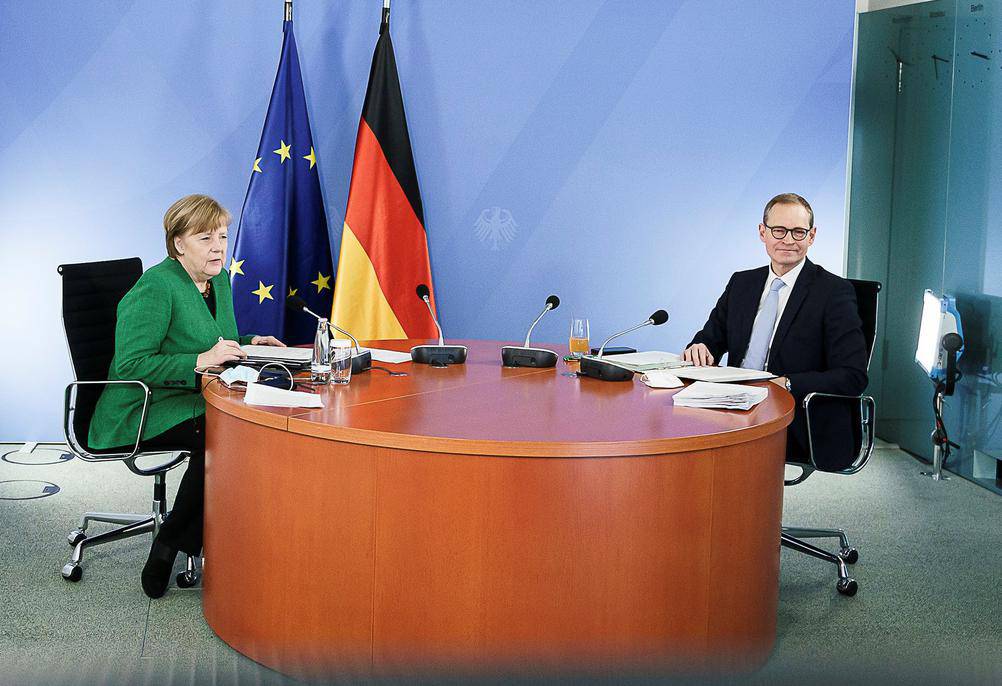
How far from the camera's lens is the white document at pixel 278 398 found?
2404mm

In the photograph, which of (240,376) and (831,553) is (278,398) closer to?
(240,376)

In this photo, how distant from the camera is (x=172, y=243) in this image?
3.20m

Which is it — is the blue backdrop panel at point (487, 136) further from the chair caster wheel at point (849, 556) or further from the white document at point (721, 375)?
the white document at point (721, 375)

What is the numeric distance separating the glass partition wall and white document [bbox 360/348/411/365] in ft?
9.37

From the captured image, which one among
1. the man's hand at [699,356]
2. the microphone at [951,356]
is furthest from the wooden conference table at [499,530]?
the microphone at [951,356]

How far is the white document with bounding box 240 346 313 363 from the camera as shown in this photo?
9.76 ft

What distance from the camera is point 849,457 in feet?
10.4

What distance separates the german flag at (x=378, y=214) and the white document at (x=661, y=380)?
6.97ft

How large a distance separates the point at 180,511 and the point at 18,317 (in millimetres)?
2402

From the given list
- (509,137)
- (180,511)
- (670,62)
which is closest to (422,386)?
(180,511)

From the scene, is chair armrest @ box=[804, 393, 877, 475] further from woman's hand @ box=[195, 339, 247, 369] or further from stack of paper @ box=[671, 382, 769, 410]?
woman's hand @ box=[195, 339, 247, 369]

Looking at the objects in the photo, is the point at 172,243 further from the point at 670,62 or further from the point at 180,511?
the point at 670,62

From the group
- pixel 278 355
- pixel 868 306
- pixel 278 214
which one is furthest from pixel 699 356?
pixel 278 214

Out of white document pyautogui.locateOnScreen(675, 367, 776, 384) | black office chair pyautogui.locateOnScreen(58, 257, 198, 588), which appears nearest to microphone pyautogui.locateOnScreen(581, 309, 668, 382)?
white document pyautogui.locateOnScreen(675, 367, 776, 384)
